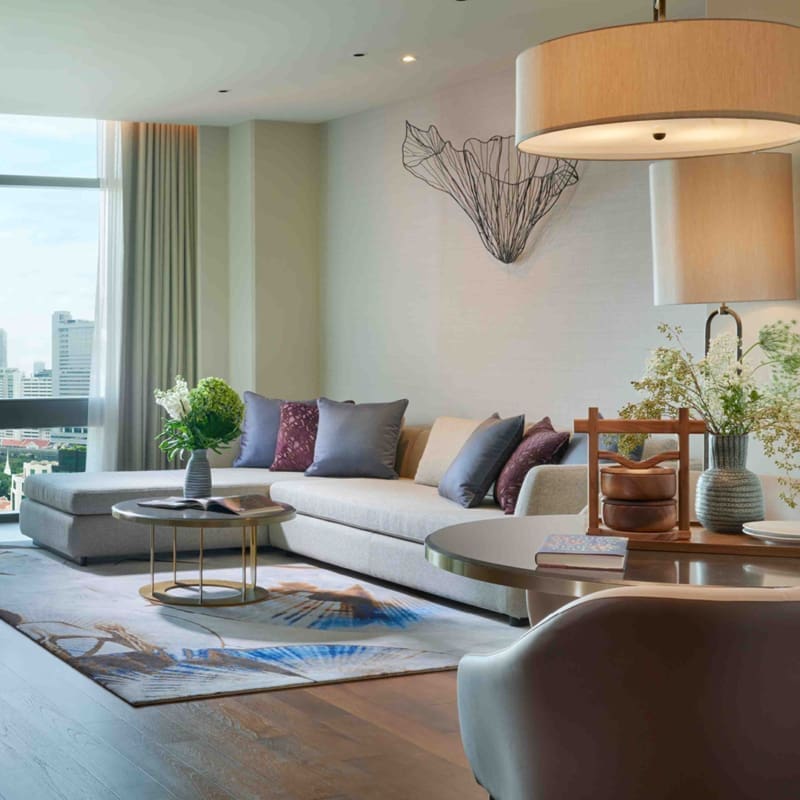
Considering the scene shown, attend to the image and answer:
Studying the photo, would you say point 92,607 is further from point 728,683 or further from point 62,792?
point 728,683

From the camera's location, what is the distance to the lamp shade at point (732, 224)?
3.87 metres

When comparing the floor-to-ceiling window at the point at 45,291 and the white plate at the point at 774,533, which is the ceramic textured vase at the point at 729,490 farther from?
the floor-to-ceiling window at the point at 45,291

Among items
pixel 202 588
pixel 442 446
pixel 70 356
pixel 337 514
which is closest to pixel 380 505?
pixel 337 514

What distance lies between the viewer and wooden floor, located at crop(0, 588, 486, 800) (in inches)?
121

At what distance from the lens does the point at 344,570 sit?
625 cm

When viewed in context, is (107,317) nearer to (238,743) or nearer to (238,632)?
(238,632)

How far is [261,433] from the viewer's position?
24.4ft

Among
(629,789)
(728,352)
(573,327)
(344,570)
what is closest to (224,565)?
(344,570)

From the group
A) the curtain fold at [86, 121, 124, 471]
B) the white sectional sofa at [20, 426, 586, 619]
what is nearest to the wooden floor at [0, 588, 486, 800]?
the white sectional sofa at [20, 426, 586, 619]

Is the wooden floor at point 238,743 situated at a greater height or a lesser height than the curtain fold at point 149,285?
lesser

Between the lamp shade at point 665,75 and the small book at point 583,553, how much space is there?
2.48 ft

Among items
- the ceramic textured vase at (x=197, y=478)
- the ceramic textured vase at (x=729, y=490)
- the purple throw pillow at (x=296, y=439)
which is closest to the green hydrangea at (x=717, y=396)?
the ceramic textured vase at (x=729, y=490)

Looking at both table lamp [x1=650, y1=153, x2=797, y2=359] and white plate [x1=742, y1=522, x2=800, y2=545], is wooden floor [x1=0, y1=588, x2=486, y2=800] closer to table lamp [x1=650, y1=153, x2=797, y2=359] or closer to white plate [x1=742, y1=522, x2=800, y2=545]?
white plate [x1=742, y1=522, x2=800, y2=545]

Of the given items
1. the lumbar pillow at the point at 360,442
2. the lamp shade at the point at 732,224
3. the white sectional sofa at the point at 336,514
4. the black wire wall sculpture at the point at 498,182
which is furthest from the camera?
the lumbar pillow at the point at 360,442
